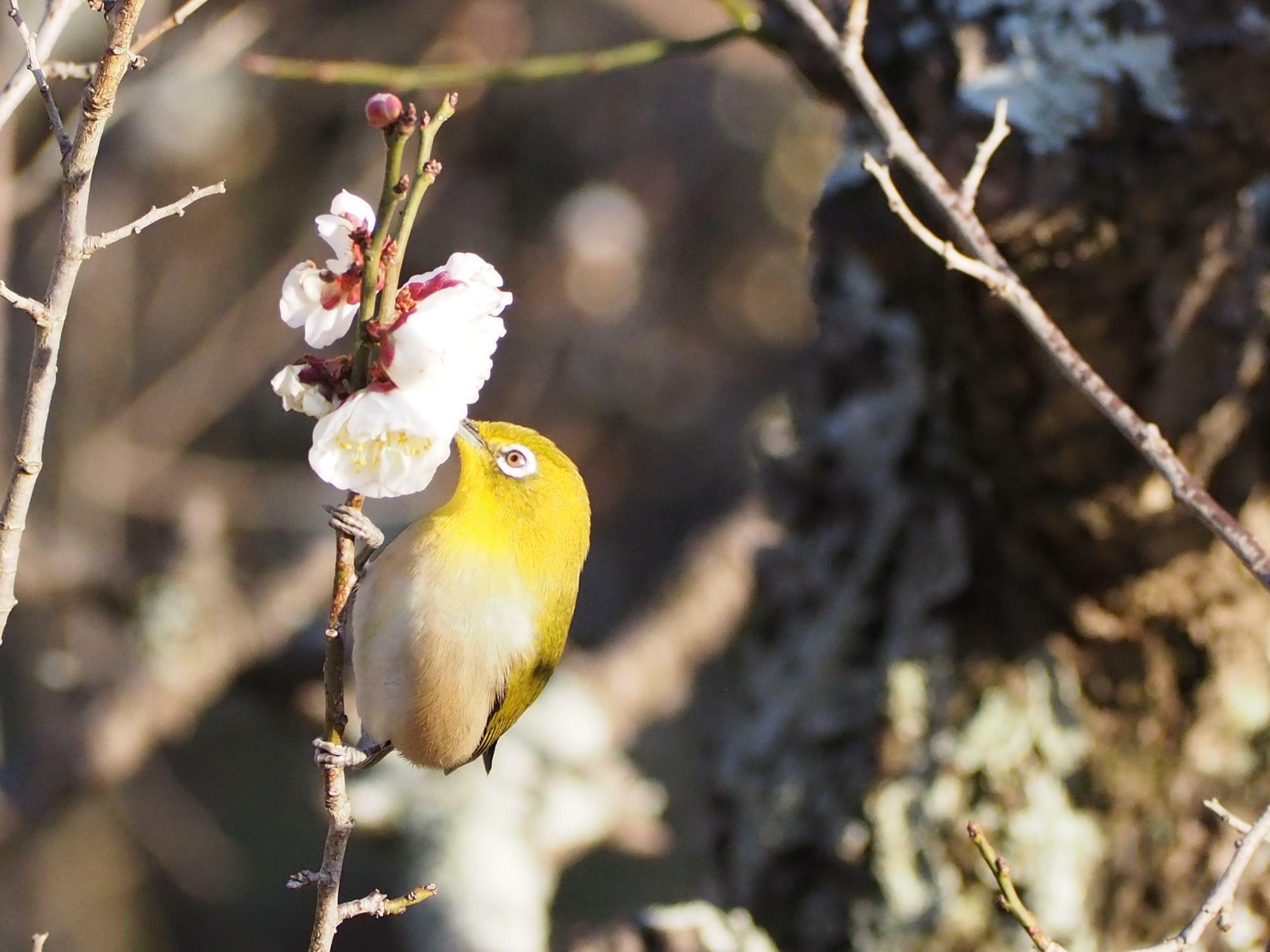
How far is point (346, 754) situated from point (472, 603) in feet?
0.91

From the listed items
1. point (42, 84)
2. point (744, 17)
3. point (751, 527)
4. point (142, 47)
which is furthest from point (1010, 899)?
point (751, 527)

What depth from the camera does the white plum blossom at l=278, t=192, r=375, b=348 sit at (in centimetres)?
111

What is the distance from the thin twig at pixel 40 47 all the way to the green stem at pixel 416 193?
471 millimetres

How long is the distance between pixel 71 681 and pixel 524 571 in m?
2.13

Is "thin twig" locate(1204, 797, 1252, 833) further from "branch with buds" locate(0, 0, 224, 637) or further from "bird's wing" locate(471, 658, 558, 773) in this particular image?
"branch with buds" locate(0, 0, 224, 637)

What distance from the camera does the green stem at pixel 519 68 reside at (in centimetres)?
225

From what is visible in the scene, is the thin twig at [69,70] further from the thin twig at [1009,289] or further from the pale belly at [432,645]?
the thin twig at [1009,289]

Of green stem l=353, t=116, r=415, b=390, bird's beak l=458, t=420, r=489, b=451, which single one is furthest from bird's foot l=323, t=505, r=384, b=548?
bird's beak l=458, t=420, r=489, b=451

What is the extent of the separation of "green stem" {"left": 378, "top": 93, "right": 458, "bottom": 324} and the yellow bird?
1.96 ft

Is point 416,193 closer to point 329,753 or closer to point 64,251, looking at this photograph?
point 64,251

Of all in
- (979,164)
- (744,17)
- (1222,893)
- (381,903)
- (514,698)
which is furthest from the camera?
(744,17)

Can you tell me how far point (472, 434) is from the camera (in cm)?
165

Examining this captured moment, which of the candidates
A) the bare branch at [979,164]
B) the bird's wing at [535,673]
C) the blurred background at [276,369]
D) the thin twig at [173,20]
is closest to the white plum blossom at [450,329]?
the thin twig at [173,20]

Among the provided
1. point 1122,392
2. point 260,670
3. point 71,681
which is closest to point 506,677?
point 1122,392
